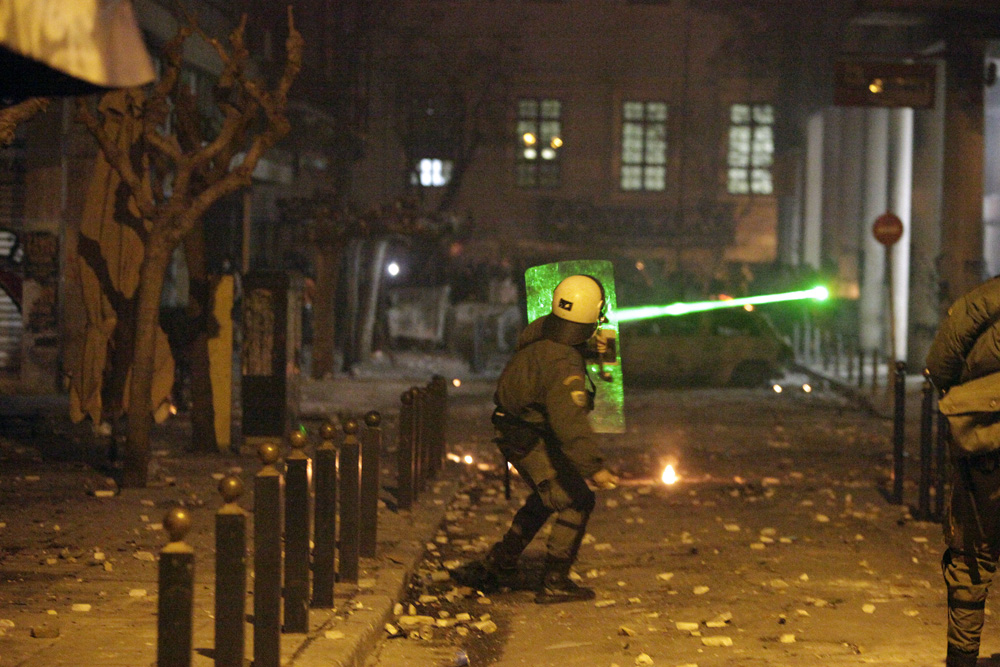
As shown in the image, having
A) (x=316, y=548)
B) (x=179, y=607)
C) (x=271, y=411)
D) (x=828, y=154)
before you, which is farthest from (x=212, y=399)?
(x=828, y=154)

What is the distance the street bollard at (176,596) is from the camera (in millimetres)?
3996

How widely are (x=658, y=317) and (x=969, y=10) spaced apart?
7.88 metres

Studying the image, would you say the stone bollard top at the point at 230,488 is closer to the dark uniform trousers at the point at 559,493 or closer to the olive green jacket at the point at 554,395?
the olive green jacket at the point at 554,395

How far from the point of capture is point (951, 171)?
23.1m

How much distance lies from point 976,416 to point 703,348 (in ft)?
53.6

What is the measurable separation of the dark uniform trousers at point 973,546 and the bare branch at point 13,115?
17.9ft

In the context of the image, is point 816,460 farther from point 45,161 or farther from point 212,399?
point 45,161

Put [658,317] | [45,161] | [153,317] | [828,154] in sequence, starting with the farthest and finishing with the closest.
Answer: [828,154], [658,317], [45,161], [153,317]

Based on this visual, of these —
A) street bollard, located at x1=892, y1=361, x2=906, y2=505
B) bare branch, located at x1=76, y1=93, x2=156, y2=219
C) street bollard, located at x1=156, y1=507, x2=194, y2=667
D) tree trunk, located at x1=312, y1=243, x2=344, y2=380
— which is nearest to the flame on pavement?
street bollard, located at x1=892, y1=361, x2=906, y2=505

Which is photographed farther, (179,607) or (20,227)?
(20,227)

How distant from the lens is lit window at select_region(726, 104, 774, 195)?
38.2 meters

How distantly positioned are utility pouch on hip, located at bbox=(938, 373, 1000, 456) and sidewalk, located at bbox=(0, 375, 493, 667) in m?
2.83

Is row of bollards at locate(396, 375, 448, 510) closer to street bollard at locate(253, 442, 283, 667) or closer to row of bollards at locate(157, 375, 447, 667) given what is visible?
row of bollards at locate(157, 375, 447, 667)

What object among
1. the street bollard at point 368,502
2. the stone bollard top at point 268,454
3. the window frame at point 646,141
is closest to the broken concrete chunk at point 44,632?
the stone bollard top at point 268,454
